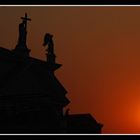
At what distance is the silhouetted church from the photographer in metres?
26.7

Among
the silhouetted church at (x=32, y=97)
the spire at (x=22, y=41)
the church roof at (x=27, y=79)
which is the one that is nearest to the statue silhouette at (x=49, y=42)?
the silhouetted church at (x=32, y=97)

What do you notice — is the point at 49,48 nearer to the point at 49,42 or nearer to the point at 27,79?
the point at 49,42

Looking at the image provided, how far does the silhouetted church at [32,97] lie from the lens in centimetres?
2672

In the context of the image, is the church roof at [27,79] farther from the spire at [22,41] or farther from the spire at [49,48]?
the spire at [49,48]

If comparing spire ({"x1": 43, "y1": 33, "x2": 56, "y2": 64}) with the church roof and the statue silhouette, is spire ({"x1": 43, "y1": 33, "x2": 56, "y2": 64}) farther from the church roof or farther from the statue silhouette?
the church roof

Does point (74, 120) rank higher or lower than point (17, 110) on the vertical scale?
lower

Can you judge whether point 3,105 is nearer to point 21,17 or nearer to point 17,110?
point 17,110

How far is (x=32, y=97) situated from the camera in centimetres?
2750

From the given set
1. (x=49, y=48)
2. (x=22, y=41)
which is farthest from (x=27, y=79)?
(x=49, y=48)

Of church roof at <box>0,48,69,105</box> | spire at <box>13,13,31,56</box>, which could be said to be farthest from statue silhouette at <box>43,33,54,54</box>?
spire at <box>13,13,31,56</box>
